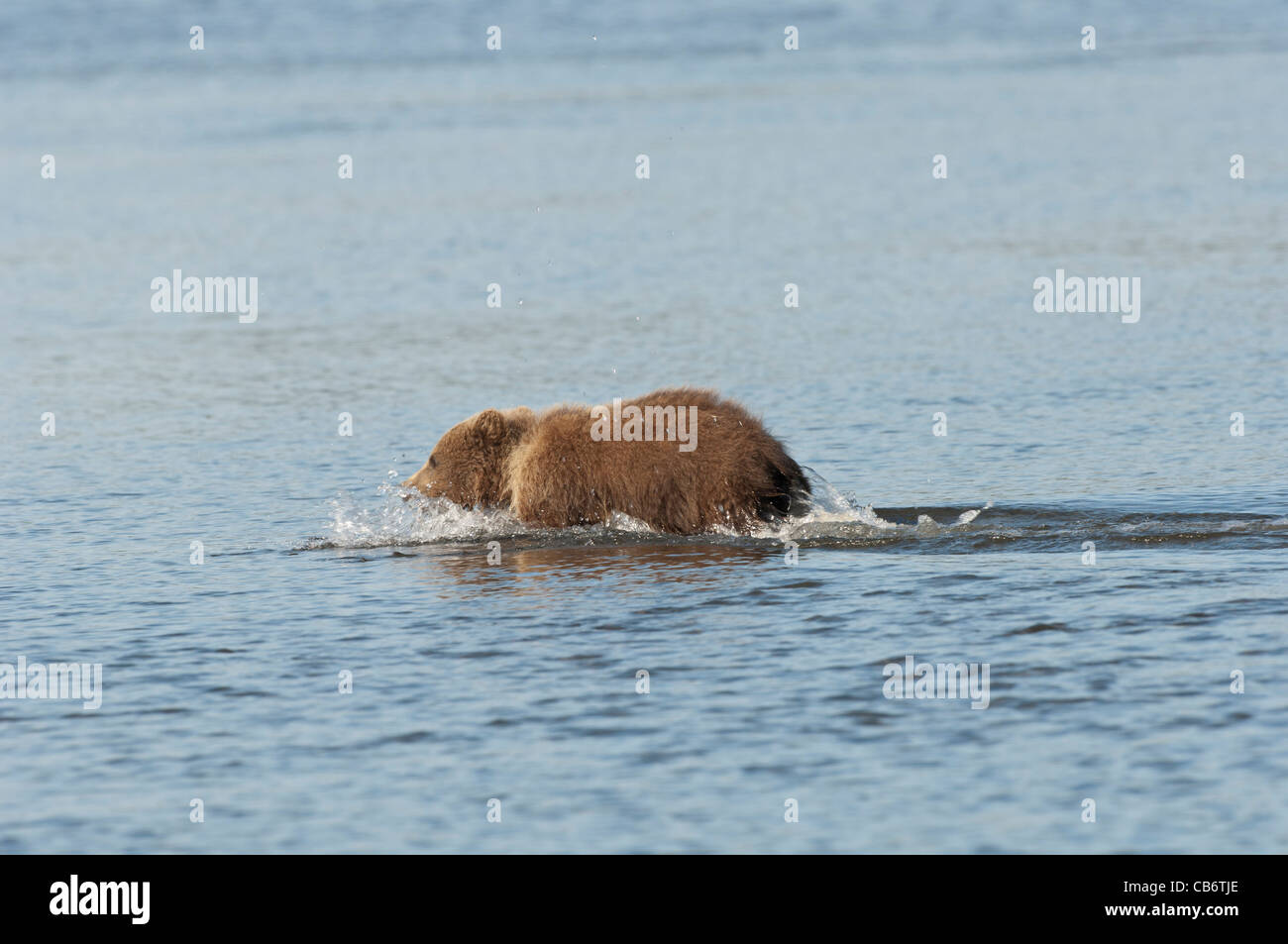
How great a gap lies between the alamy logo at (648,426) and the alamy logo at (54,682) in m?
3.23

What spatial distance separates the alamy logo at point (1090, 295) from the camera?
59.8 ft

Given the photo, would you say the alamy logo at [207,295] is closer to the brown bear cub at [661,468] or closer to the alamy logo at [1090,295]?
the alamy logo at [1090,295]

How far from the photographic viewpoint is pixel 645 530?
1077 cm

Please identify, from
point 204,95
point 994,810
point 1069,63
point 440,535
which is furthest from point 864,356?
point 204,95

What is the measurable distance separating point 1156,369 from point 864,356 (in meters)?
2.60

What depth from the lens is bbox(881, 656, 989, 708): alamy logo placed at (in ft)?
26.0

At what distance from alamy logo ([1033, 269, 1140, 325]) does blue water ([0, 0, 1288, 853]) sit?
0.18 meters

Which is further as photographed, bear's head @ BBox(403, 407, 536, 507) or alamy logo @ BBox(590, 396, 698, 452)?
bear's head @ BBox(403, 407, 536, 507)
